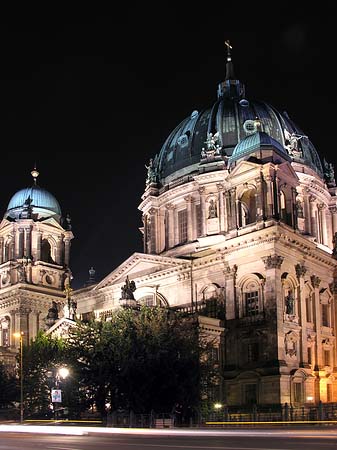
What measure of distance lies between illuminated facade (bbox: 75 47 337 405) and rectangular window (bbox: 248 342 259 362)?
0.32ft

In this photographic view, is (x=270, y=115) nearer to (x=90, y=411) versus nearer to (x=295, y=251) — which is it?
(x=295, y=251)

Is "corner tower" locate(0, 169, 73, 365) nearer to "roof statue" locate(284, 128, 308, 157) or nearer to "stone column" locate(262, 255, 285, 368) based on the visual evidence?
"stone column" locate(262, 255, 285, 368)

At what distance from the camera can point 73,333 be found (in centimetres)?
5884

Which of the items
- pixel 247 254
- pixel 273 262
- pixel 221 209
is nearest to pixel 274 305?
pixel 273 262

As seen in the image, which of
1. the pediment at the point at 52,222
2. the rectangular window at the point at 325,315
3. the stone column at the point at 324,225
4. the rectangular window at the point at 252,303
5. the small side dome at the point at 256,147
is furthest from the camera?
the pediment at the point at 52,222

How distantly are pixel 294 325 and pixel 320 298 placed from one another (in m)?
7.00

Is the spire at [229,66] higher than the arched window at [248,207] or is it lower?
higher

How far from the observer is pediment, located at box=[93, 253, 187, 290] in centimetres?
6938

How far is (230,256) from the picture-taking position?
62.9 metres

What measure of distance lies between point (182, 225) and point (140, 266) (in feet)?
25.0

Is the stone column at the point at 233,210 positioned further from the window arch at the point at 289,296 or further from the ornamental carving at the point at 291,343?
the ornamental carving at the point at 291,343

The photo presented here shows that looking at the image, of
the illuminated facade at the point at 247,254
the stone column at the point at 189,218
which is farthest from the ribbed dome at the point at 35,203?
the stone column at the point at 189,218

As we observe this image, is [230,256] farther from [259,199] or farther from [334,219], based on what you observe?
[334,219]

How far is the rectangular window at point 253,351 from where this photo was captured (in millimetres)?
59500
